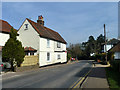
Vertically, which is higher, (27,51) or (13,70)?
(27,51)

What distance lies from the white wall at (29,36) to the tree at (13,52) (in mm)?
5325

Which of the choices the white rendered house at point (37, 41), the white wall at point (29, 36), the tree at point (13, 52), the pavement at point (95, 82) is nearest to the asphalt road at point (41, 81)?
the pavement at point (95, 82)

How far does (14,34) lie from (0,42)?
4365 mm

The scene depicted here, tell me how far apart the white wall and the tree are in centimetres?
532

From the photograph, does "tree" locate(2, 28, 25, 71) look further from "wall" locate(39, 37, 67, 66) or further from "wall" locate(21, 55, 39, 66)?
"wall" locate(39, 37, 67, 66)

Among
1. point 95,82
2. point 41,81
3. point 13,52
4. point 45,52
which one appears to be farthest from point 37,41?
point 95,82

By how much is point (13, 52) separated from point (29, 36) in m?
7.25

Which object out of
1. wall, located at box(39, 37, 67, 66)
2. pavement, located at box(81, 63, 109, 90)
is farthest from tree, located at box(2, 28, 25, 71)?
pavement, located at box(81, 63, 109, 90)

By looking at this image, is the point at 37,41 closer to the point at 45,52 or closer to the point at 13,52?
the point at 45,52

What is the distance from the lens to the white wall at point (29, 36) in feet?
69.6

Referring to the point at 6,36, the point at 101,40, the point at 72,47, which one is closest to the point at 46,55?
the point at 6,36

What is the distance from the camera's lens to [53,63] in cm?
2581

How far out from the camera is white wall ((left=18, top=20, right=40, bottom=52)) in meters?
21.2

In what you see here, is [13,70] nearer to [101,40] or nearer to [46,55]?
[46,55]
